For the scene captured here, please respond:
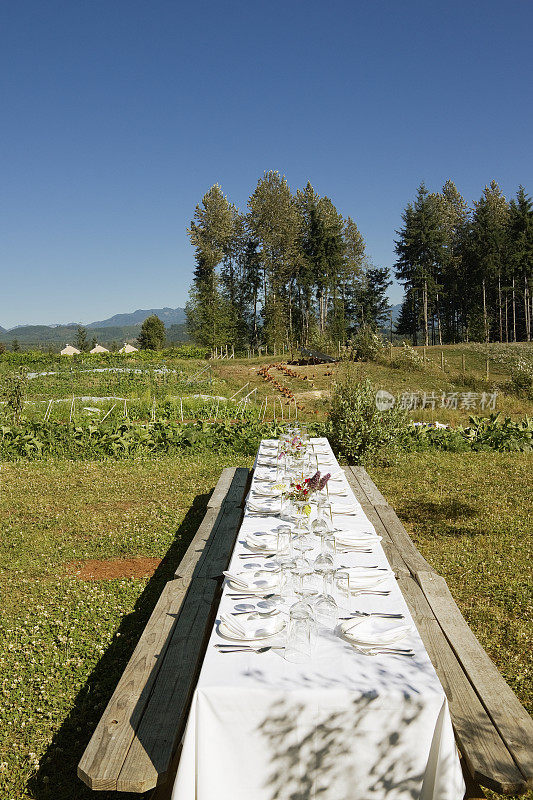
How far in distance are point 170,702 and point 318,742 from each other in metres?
0.81

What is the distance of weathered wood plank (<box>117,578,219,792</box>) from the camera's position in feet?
7.30

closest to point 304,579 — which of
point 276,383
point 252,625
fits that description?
point 252,625

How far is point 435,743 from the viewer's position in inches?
87.7

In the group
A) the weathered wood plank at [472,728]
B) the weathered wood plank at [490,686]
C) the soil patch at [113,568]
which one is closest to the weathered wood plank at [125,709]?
the weathered wood plank at [472,728]

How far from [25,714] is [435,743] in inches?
103

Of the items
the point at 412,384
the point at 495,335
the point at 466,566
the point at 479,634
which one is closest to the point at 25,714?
the point at 479,634

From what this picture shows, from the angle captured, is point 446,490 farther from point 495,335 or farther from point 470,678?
point 495,335

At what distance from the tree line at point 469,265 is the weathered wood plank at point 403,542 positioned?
3639cm

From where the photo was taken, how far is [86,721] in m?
3.45

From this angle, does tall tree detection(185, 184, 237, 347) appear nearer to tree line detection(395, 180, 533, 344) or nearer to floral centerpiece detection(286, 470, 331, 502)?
tree line detection(395, 180, 533, 344)

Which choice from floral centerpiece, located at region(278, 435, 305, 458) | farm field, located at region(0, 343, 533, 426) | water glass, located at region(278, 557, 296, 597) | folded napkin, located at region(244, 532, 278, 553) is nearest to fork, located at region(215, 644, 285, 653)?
water glass, located at region(278, 557, 296, 597)

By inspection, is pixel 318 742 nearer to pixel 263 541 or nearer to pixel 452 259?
pixel 263 541

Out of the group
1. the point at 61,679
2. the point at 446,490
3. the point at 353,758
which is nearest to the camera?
the point at 353,758

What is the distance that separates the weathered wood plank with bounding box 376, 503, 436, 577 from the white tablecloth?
2002mm
